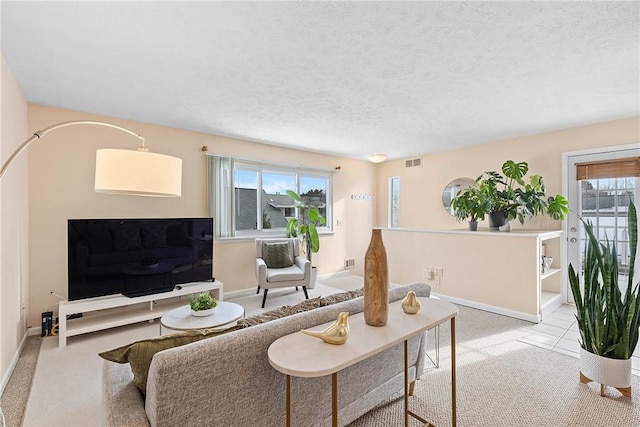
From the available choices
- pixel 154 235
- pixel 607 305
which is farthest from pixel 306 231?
pixel 607 305

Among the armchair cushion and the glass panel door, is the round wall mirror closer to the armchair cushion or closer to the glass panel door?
the glass panel door

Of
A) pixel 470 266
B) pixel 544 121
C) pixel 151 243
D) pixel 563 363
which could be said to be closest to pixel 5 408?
pixel 151 243

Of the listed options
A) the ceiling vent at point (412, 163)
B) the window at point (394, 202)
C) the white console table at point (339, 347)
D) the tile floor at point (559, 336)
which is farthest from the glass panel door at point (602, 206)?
the white console table at point (339, 347)

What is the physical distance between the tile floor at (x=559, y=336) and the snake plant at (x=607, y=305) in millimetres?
644

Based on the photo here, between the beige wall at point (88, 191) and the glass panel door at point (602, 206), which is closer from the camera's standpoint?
the beige wall at point (88, 191)

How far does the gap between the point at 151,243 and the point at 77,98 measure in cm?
162

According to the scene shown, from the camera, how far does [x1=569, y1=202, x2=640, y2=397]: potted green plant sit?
1.95 meters

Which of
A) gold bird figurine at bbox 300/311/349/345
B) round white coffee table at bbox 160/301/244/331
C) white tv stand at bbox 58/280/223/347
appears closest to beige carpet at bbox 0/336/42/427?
white tv stand at bbox 58/280/223/347

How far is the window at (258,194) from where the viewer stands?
165 inches

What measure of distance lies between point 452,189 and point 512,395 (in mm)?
3647

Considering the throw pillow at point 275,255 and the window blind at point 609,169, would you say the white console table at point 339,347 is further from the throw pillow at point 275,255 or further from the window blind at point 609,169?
the window blind at point 609,169

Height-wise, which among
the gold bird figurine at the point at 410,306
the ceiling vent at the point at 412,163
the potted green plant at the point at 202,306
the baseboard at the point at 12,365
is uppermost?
the ceiling vent at the point at 412,163

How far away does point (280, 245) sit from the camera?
14.5 feet

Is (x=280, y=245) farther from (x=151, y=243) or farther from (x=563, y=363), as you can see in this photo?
(x=563, y=363)
